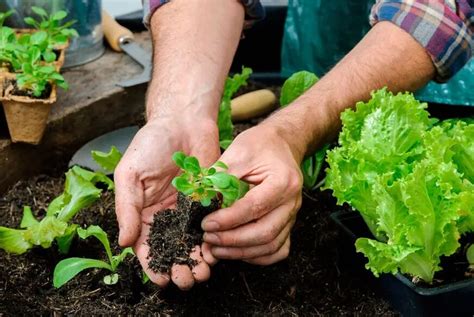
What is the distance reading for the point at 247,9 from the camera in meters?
2.21

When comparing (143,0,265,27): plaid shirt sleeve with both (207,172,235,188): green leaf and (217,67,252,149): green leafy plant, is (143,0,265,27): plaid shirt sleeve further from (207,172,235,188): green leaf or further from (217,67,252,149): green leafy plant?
(207,172,235,188): green leaf

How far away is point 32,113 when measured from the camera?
2.06m

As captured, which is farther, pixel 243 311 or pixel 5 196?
pixel 5 196

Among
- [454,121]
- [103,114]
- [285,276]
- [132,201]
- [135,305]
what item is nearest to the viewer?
[132,201]

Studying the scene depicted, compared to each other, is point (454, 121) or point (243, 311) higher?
point (454, 121)

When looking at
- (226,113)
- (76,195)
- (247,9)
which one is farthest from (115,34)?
(76,195)

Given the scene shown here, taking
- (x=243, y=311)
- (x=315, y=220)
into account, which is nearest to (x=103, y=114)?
(x=315, y=220)

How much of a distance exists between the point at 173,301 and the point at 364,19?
1.40 meters

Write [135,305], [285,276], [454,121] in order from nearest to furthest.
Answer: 1. [135,305]
2. [285,276]
3. [454,121]

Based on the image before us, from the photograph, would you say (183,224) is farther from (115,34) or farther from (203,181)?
(115,34)

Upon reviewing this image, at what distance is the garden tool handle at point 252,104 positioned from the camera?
2.49 meters

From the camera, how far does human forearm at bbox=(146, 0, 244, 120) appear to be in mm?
1834

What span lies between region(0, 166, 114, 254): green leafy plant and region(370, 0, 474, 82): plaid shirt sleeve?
2.82 feet

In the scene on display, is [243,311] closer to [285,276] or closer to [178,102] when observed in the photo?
[285,276]
